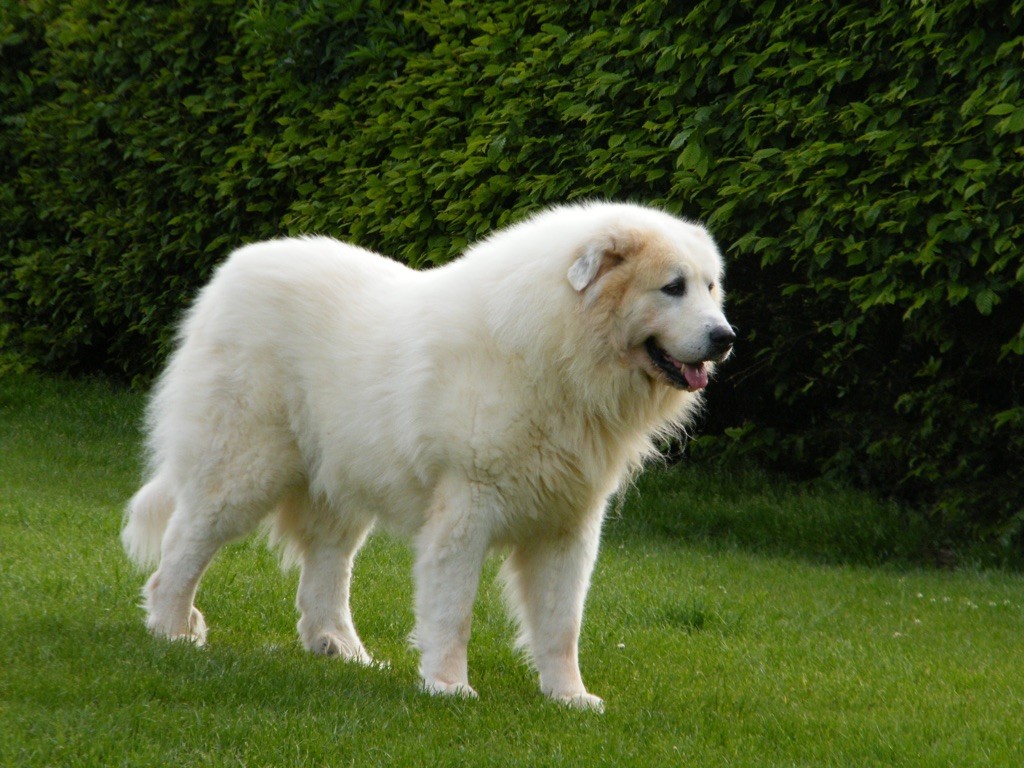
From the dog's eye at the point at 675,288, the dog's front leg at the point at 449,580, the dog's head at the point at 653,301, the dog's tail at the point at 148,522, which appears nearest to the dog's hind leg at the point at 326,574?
the dog's tail at the point at 148,522

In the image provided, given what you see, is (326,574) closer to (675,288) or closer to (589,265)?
(589,265)

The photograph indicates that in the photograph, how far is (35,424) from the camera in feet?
34.8

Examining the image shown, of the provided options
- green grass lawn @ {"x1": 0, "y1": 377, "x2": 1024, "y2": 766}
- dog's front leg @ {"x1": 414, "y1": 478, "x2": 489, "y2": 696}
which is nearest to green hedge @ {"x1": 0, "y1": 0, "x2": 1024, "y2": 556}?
green grass lawn @ {"x1": 0, "y1": 377, "x2": 1024, "y2": 766}

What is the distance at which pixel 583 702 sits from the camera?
4957mm

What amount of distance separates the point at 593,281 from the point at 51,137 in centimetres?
842

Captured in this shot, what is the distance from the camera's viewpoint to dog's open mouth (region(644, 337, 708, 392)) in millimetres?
4812

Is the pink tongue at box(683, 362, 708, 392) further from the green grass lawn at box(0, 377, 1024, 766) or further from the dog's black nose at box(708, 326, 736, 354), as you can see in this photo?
the green grass lawn at box(0, 377, 1024, 766)

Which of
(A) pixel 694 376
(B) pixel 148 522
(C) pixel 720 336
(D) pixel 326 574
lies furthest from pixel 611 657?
(B) pixel 148 522

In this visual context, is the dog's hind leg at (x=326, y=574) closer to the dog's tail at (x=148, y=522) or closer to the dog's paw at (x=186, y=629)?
the dog's paw at (x=186, y=629)

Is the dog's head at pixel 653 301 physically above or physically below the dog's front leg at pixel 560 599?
above

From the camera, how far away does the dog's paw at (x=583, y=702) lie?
4.83m

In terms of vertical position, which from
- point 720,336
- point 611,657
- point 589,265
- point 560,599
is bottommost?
point 611,657

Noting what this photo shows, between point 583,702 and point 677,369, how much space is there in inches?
49.4

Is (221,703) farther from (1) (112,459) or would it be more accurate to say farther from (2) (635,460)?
(1) (112,459)
